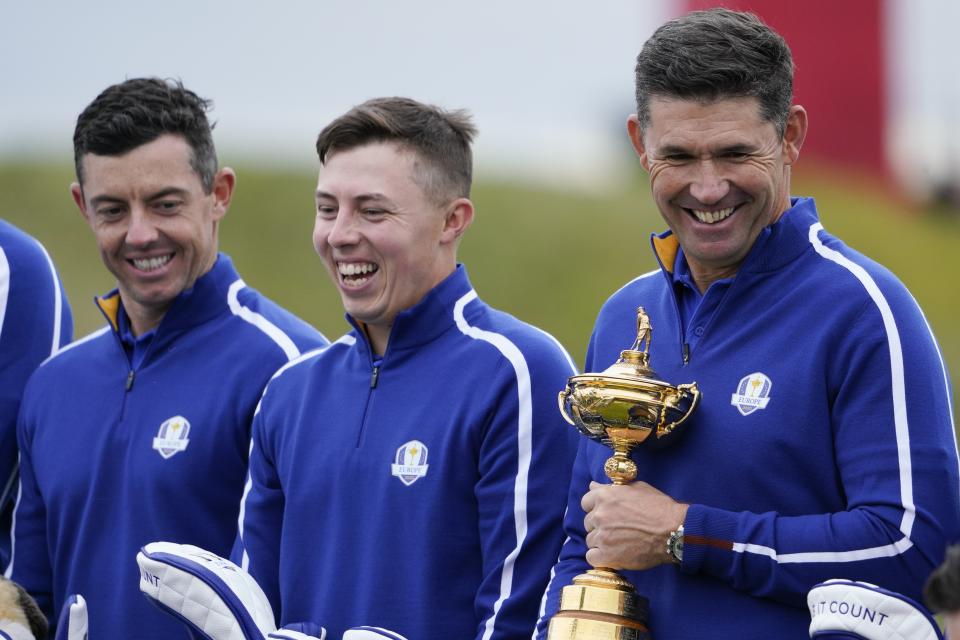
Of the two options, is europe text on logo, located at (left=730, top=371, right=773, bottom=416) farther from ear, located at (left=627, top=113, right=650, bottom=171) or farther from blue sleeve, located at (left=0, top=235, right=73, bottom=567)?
blue sleeve, located at (left=0, top=235, right=73, bottom=567)

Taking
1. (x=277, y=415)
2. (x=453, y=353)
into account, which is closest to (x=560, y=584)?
(x=453, y=353)

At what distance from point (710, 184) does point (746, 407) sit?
424mm

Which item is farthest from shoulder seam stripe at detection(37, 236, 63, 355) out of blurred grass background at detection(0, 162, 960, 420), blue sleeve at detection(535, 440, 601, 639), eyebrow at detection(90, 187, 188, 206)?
blurred grass background at detection(0, 162, 960, 420)

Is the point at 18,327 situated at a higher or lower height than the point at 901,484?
higher

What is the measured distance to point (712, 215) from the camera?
2.80 meters

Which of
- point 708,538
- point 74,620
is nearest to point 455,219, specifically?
point 708,538

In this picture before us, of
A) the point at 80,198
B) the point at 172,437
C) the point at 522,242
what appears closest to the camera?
the point at 172,437

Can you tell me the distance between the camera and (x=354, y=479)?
318 cm

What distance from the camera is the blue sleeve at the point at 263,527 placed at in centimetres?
335

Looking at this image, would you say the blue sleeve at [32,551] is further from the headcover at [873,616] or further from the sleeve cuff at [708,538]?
the headcover at [873,616]

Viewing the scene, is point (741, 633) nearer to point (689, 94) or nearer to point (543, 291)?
point (689, 94)

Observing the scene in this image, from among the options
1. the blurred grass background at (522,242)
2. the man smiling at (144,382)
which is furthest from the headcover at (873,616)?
the blurred grass background at (522,242)

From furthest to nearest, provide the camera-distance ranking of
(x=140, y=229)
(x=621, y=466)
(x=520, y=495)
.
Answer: (x=140, y=229)
(x=520, y=495)
(x=621, y=466)

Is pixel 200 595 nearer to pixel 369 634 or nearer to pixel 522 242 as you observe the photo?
pixel 369 634
